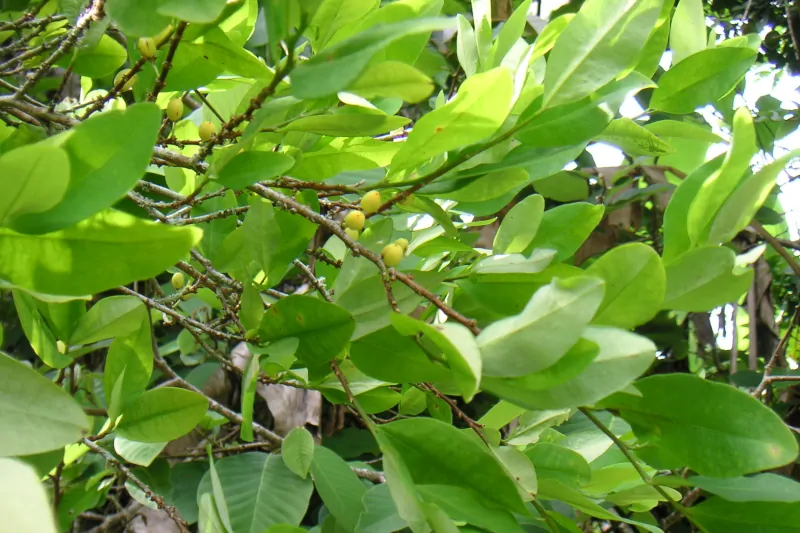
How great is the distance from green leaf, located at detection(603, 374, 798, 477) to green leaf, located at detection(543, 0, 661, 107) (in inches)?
6.0

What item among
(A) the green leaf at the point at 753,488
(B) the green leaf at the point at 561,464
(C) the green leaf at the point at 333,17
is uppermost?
(C) the green leaf at the point at 333,17

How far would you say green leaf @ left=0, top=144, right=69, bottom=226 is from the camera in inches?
9.3

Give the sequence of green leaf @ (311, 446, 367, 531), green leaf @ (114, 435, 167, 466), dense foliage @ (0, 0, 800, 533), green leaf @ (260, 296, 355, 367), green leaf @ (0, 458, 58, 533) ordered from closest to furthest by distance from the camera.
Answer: green leaf @ (0, 458, 58, 533) → dense foliage @ (0, 0, 800, 533) → green leaf @ (260, 296, 355, 367) → green leaf @ (311, 446, 367, 531) → green leaf @ (114, 435, 167, 466)

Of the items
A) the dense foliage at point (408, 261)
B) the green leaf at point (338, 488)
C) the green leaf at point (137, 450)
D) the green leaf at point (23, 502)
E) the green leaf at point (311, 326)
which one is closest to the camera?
the green leaf at point (23, 502)

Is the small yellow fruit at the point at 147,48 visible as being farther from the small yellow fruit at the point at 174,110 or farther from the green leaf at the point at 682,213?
the green leaf at the point at 682,213

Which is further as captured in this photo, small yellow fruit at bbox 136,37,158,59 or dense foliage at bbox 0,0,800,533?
small yellow fruit at bbox 136,37,158,59

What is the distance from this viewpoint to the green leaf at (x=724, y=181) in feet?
1.15

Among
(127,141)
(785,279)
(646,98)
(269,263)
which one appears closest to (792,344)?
(785,279)

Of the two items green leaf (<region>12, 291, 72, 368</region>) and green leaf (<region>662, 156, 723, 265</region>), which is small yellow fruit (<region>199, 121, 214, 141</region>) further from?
green leaf (<region>662, 156, 723, 265</region>)

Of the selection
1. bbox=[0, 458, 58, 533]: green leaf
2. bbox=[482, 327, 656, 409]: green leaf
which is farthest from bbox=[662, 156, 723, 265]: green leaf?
bbox=[0, 458, 58, 533]: green leaf

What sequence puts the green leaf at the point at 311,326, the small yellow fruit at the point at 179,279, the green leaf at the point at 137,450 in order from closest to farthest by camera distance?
the green leaf at the point at 311,326 → the green leaf at the point at 137,450 → the small yellow fruit at the point at 179,279

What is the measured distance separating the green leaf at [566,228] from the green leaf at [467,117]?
0.11 metres

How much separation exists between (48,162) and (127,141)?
3cm

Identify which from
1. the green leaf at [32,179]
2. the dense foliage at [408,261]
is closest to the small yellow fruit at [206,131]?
the dense foliage at [408,261]
